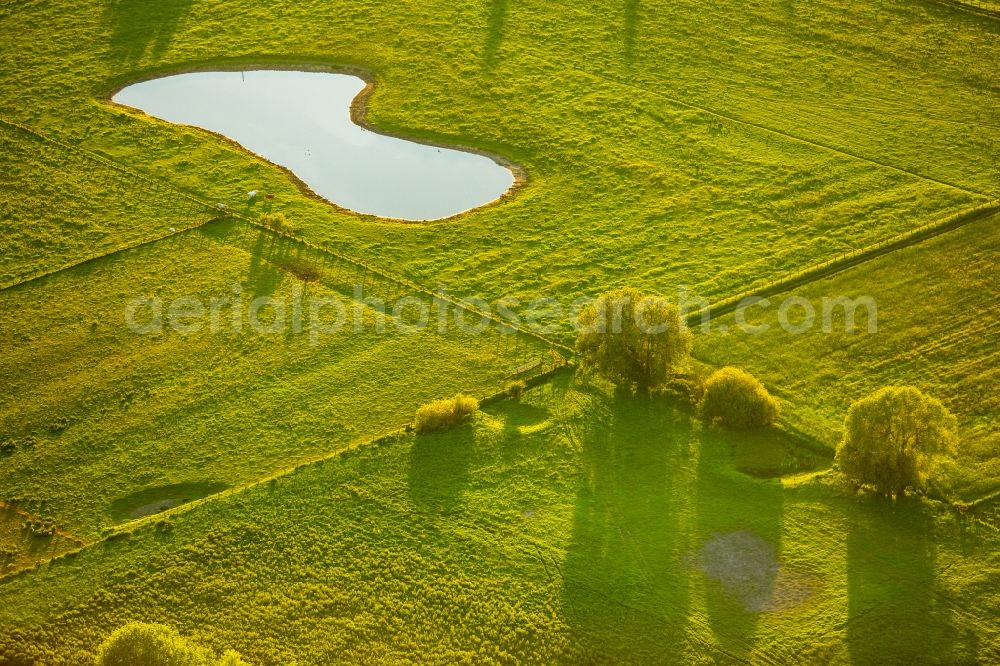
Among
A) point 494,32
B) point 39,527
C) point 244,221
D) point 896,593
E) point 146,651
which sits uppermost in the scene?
point 494,32

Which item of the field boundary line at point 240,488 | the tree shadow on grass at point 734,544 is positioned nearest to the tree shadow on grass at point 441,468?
the field boundary line at point 240,488

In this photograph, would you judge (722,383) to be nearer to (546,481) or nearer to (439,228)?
(546,481)

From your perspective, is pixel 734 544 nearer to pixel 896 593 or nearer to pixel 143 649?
pixel 896 593

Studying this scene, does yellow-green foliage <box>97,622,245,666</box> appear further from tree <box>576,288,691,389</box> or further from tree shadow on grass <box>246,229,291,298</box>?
tree shadow on grass <box>246,229,291,298</box>

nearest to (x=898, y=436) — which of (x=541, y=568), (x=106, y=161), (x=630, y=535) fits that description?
(x=630, y=535)

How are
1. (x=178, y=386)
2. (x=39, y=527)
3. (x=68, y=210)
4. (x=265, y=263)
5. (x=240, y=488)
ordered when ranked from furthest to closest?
(x=68, y=210)
(x=265, y=263)
(x=178, y=386)
(x=240, y=488)
(x=39, y=527)

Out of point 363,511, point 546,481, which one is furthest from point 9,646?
point 546,481
